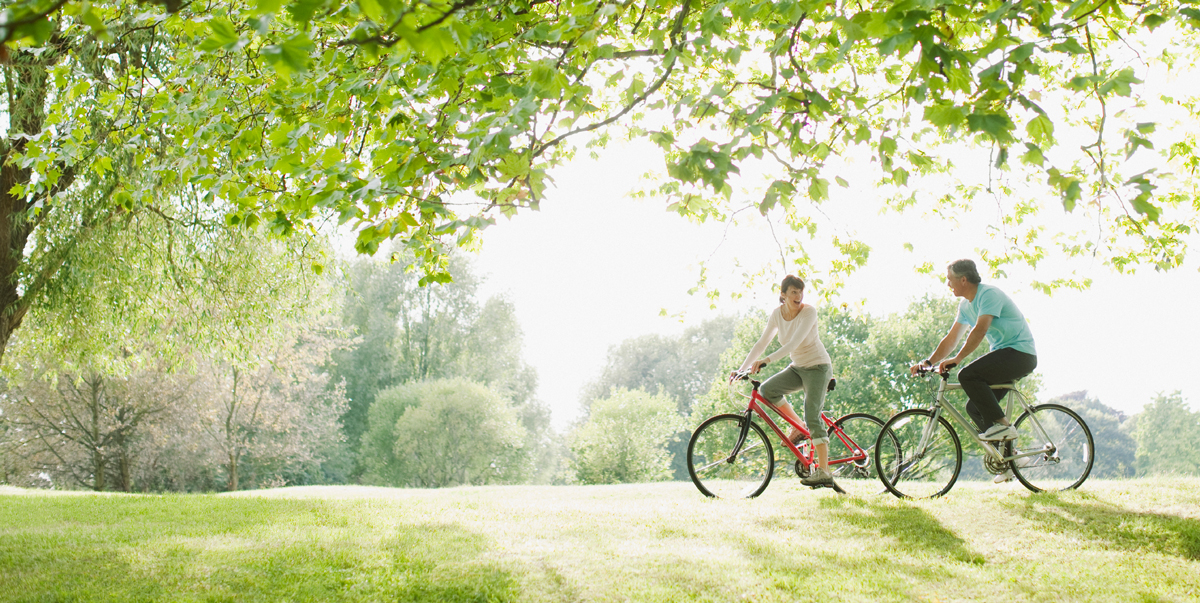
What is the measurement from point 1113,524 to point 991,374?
1.30m

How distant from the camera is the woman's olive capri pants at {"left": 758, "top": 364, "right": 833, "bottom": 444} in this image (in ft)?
20.2

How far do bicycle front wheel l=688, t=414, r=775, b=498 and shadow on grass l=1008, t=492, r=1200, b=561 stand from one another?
2.05 metres

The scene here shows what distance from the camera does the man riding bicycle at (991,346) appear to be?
5523 millimetres

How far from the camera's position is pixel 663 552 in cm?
463

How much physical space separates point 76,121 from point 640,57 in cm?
521

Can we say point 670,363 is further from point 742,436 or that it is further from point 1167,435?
point 742,436

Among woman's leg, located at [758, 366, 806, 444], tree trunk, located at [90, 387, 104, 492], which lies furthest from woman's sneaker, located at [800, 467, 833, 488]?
tree trunk, located at [90, 387, 104, 492]

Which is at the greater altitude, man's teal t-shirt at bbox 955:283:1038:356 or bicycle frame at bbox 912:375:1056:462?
man's teal t-shirt at bbox 955:283:1038:356

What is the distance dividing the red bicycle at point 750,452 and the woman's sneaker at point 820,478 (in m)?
0.12

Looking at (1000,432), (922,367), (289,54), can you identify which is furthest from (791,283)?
(289,54)

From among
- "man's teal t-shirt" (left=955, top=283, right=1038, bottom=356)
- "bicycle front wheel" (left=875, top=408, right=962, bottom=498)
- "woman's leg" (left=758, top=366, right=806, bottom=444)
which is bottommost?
"bicycle front wheel" (left=875, top=408, right=962, bottom=498)

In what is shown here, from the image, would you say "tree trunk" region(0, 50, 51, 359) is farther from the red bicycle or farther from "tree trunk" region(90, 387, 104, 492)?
"tree trunk" region(90, 387, 104, 492)

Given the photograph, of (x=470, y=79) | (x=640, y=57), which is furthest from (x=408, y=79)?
(x=640, y=57)

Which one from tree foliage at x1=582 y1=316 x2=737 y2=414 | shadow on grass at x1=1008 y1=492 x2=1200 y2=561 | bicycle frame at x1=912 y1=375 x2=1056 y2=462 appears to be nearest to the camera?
shadow on grass at x1=1008 y1=492 x2=1200 y2=561
